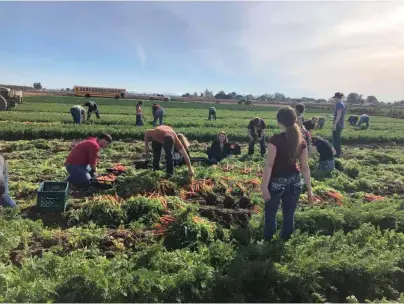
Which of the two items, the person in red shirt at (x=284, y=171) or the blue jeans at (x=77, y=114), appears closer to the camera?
the person in red shirt at (x=284, y=171)

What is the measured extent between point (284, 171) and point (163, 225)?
218cm

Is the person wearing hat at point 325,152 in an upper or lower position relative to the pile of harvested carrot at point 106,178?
upper

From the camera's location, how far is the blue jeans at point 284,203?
4934 millimetres

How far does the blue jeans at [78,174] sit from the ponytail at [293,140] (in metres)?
4.72

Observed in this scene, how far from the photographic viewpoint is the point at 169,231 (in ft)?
18.6

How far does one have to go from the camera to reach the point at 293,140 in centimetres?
476

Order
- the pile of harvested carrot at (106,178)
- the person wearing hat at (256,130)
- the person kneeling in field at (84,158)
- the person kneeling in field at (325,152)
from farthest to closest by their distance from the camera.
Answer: the person wearing hat at (256,130) → the person kneeling in field at (325,152) → the pile of harvested carrot at (106,178) → the person kneeling in field at (84,158)

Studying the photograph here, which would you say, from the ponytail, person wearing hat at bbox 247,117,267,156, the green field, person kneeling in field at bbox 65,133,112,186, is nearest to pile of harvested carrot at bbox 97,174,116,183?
the green field

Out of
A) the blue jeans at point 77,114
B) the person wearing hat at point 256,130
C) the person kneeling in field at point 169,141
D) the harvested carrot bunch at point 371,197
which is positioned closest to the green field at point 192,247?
the person kneeling in field at point 169,141

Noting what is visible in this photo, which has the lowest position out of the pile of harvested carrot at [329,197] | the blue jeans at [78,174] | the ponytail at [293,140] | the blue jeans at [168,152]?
the pile of harvested carrot at [329,197]

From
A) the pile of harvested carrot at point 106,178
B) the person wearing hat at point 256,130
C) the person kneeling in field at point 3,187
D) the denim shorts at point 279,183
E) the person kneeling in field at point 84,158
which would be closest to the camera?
the denim shorts at point 279,183

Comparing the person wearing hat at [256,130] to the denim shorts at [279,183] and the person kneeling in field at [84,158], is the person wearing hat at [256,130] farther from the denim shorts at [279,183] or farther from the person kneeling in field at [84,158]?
the denim shorts at [279,183]

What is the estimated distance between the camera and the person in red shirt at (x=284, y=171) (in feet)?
15.6

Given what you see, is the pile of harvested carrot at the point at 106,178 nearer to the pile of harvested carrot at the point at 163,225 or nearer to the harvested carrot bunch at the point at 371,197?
the pile of harvested carrot at the point at 163,225
